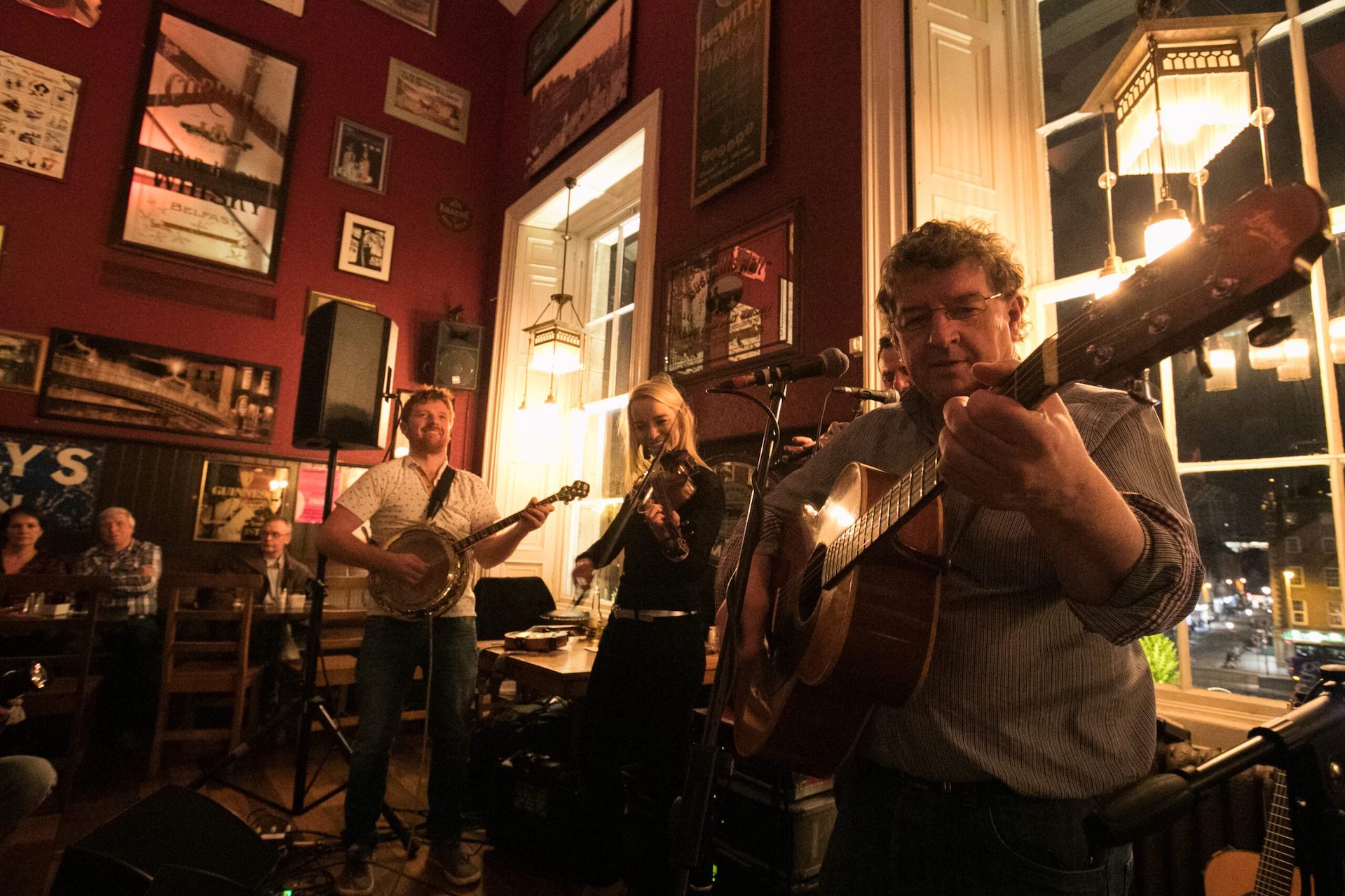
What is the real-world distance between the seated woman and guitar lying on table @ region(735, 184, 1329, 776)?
4.96 m

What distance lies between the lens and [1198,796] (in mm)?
832

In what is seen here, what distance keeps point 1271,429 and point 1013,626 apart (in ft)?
6.24

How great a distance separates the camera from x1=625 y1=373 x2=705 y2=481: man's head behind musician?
2576 mm

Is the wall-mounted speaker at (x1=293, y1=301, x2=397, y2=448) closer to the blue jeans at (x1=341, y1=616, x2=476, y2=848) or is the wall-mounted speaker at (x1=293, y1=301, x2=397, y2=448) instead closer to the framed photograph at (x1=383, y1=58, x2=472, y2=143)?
the blue jeans at (x1=341, y1=616, x2=476, y2=848)

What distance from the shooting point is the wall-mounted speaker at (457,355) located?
19.5ft

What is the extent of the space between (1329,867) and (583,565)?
229 centimetres

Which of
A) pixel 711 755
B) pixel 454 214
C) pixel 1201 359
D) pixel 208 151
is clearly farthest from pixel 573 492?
pixel 208 151

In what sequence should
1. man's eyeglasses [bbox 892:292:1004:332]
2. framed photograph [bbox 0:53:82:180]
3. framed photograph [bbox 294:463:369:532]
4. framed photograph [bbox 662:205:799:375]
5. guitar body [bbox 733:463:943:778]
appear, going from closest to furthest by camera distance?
guitar body [bbox 733:463:943:778] → man's eyeglasses [bbox 892:292:1004:332] → framed photograph [bbox 662:205:799:375] → framed photograph [bbox 0:53:82:180] → framed photograph [bbox 294:463:369:532]

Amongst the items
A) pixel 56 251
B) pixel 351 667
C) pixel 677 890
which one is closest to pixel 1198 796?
pixel 677 890

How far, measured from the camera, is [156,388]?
5066 mm

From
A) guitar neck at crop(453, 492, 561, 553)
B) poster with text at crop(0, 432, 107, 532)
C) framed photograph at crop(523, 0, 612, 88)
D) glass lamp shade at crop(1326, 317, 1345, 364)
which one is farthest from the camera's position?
framed photograph at crop(523, 0, 612, 88)

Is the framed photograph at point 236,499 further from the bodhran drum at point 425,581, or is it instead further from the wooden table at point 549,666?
the bodhran drum at point 425,581

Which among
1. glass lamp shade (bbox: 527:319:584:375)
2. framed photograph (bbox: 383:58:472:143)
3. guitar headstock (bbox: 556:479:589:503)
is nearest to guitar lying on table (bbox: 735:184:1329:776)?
guitar headstock (bbox: 556:479:589:503)

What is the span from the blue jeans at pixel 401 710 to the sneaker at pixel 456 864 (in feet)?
0.11
